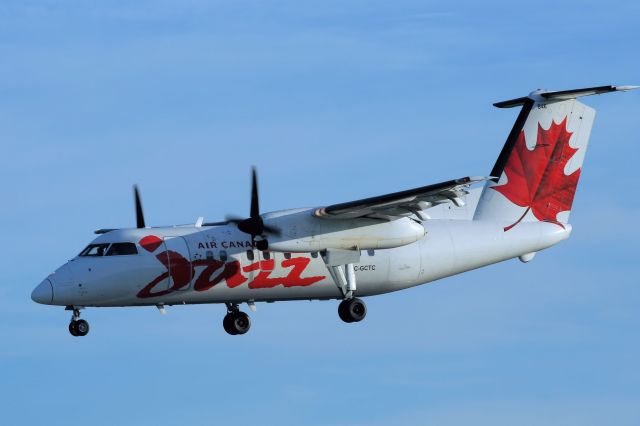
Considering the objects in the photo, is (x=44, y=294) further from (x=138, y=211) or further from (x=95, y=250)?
(x=138, y=211)

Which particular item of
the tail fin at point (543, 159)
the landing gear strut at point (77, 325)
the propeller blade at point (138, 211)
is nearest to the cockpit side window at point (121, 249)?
the landing gear strut at point (77, 325)

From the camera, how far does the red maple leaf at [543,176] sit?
2850 centimetres

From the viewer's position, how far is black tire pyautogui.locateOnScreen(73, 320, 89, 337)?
24109mm

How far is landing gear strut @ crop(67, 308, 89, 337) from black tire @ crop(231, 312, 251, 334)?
140 inches

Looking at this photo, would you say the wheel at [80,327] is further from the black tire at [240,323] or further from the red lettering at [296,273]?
the red lettering at [296,273]

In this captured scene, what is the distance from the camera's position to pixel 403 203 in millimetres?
24453

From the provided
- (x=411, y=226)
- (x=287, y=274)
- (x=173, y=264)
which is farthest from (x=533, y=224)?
(x=173, y=264)

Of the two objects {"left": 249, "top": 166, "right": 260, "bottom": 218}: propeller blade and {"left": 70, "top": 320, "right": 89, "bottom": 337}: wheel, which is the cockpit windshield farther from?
{"left": 249, "top": 166, "right": 260, "bottom": 218}: propeller blade

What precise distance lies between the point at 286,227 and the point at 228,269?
5.43 ft

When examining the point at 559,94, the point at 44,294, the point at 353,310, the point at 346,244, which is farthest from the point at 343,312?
the point at 559,94

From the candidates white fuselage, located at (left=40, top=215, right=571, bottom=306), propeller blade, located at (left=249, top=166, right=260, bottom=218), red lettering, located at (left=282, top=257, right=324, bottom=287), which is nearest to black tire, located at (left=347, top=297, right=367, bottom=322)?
white fuselage, located at (left=40, top=215, right=571, bottom=306)

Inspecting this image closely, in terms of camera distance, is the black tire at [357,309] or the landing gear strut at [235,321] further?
the landing gear strut at [235,321]

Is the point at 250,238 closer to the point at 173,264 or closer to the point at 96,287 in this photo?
the point at 173,264

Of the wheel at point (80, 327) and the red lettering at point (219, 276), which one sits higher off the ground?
the red lettering at point (219, 276)
